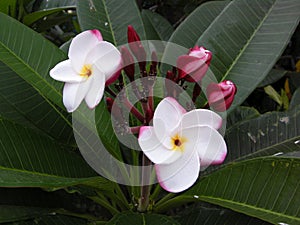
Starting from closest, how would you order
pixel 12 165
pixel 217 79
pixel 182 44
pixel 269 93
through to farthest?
pixel 12 165, pixel 217 79, pixel 182 44, pixel 269 93

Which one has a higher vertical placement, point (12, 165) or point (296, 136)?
point (12, 165)

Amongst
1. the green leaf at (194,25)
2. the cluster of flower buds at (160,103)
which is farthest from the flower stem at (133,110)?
the green leaf at (194,25)

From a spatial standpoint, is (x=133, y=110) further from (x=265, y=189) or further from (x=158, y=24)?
(x=158, y=24)

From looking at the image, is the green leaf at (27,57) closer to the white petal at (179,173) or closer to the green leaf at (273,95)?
the white petal at (179,173)

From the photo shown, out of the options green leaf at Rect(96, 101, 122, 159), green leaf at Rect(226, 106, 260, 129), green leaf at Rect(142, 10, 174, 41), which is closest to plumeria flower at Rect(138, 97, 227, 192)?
green leaf at Rect(96, 101, 122, 159)

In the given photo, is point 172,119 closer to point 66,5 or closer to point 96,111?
point 96,111

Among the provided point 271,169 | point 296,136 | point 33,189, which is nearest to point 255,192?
point 271,169
